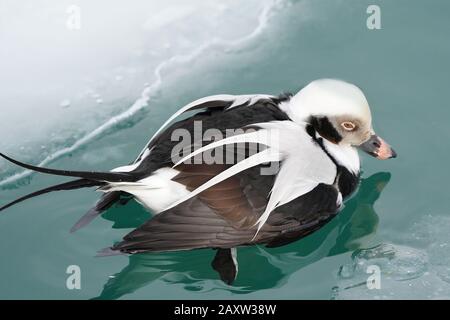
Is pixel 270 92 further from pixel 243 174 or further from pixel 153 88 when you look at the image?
pixel 243 174

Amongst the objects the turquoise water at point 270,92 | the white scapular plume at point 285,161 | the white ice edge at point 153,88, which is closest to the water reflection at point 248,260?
the turquoise water at point 270,92

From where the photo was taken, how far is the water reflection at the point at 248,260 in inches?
114

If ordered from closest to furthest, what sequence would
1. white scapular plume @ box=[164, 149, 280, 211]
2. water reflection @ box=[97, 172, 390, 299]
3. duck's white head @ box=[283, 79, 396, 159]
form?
white scapular plume @ box=[164, 149, 280, 211] → water reflection @ box=[97, 172, 390, 299] → duck's white head @ box=[283, 79, 396, 159]

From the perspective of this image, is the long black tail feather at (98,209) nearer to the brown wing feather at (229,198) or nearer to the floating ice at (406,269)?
the brown wing feather at (229,198)

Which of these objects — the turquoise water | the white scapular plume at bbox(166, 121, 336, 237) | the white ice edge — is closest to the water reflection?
the turquoise water

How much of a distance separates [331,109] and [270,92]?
690 mm

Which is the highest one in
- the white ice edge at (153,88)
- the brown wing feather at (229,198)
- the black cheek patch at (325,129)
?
the white ice edge at (153,88)

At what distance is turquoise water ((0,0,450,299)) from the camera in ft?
9.56

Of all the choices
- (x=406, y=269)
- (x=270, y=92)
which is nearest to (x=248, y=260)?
(x=406, y=269)

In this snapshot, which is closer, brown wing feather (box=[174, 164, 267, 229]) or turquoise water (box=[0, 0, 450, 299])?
brown wing feather (box=[174, 164, 267, 229])

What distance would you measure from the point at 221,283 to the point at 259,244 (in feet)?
0.59

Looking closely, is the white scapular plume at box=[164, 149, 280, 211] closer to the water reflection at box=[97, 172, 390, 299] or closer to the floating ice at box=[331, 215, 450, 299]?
the water reflection at box=[97, 172, 390, 299]
